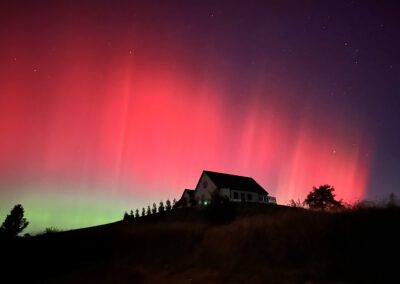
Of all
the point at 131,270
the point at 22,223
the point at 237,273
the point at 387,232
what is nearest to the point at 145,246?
the point at 131,270

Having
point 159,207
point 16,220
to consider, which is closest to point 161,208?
point 159,207

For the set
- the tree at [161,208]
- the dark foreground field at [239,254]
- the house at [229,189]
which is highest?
the house at [229,189]

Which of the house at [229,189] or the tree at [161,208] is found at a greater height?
the house at [229,189]

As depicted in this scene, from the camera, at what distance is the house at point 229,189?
6912 cm

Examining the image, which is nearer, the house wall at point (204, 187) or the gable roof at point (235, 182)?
the house wall at point (204, 187)

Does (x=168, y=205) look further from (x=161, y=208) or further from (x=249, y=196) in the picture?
(x=249, y=196)

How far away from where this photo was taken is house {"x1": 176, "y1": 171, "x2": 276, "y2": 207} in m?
69.1

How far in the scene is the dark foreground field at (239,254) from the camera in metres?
14.6

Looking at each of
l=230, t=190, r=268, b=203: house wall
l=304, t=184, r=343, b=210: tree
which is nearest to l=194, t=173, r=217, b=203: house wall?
l=230, t=190, r=268, b=203: house wall

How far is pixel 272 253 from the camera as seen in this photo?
60.0ft

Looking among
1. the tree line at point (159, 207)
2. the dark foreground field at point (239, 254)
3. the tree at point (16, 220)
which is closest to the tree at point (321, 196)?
the tree line at point (159, 207)

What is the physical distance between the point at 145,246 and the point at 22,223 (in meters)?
75.3

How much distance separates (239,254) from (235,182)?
57.0m

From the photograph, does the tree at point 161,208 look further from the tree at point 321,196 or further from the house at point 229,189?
the tree at point 321,196
